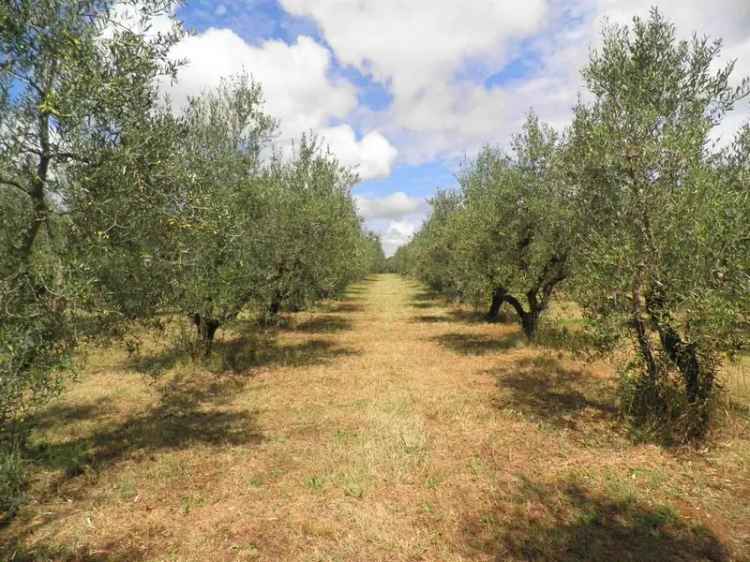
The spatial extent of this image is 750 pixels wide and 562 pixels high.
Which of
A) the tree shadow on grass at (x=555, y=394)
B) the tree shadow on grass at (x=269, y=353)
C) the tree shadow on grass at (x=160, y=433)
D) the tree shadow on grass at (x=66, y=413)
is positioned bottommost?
the tree shadow on grass at (x=160, y=433)

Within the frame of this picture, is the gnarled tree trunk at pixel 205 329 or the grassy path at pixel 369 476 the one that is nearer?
the grassy path at pixel 369 476

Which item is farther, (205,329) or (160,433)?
(205,329)

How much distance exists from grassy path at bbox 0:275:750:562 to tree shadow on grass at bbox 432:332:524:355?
5.21 metres

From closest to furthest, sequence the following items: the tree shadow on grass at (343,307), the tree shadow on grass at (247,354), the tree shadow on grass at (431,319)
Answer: the tree shadow on grass at (247,354), the tree shadow on grass at (431,319), the tree shadow on grass at (343,307)

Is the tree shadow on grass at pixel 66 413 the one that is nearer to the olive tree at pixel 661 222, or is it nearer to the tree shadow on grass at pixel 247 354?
the tree shadow on grass at pixel 247 354

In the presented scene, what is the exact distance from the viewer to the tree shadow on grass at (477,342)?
23.2 m

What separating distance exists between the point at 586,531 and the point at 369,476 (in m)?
4.33

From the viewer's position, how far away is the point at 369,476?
983 cm

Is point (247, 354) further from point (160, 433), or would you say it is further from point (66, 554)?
point (66, 554)

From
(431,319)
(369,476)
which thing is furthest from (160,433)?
(431,319)

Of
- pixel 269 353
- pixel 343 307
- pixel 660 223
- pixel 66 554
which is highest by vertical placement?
pixel 660 223

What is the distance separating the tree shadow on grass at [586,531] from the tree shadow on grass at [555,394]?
13.5 ft

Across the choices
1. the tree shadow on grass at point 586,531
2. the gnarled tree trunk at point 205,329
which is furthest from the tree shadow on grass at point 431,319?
the tree shadow on grass at point 586,531

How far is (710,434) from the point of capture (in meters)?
10.9
